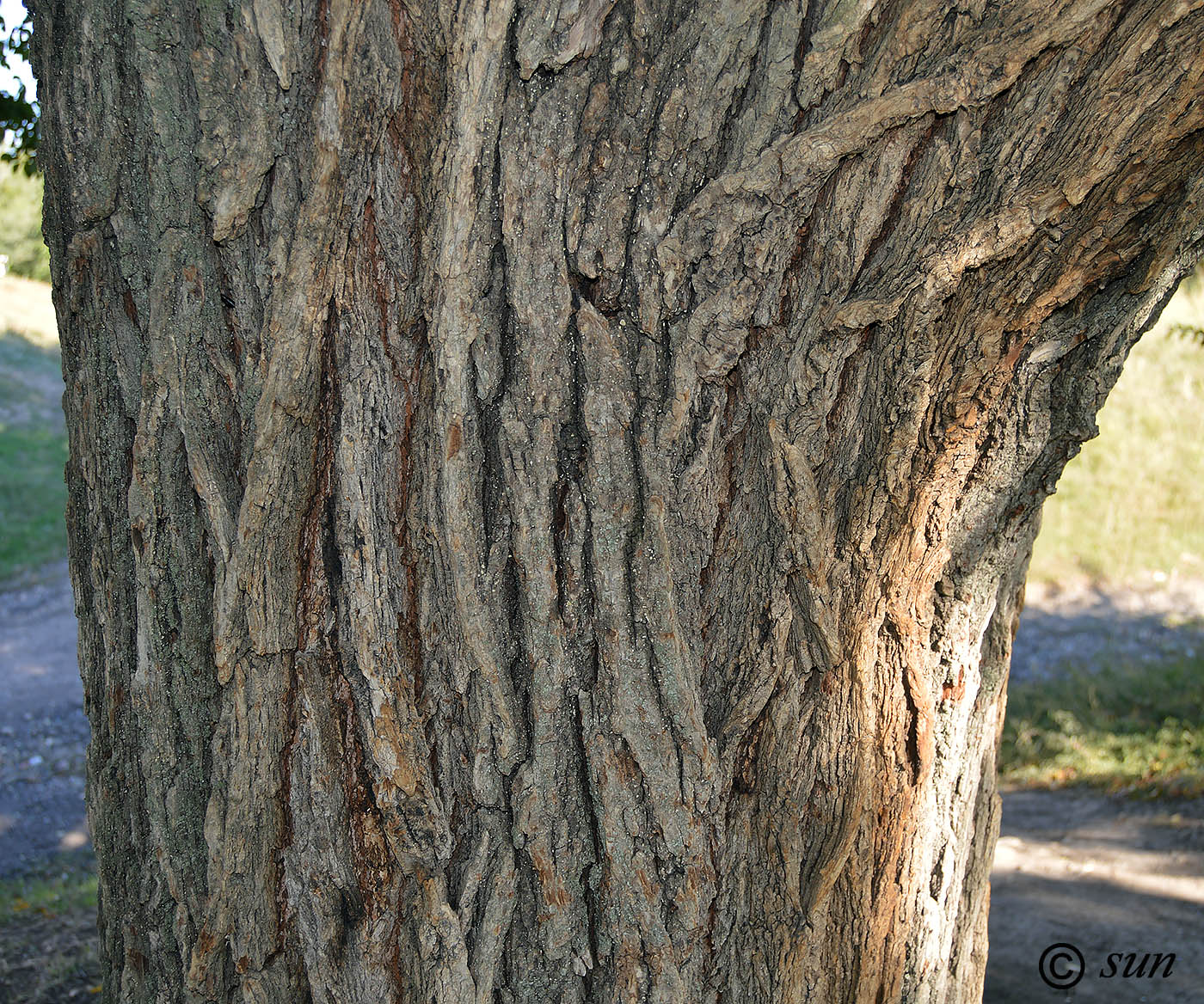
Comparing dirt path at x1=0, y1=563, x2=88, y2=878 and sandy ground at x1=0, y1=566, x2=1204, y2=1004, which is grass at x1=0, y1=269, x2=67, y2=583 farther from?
sandy ground at x1=0, y1=566, x2=1204, y2=1004

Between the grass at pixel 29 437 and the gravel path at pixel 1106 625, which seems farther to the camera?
the grass at pixel 29 437

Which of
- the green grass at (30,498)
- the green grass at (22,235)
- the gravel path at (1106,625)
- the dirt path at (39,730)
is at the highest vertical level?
the green grass at (22,235)

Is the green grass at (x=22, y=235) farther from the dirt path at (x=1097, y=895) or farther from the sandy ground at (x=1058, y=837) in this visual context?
the dirt path at (x=1097, y=895)

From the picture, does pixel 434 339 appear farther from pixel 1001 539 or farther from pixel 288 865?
pixel 1001 539

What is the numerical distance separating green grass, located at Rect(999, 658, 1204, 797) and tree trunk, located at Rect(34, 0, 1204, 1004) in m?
4.10

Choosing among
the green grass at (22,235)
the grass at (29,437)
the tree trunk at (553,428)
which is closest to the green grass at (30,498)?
the grass at (29,437)

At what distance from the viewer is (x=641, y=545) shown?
4.74 feet

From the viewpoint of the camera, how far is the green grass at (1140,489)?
8.45 meters

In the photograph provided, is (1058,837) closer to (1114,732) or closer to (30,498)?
(1114,732)

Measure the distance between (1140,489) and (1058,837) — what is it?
577 centimetres

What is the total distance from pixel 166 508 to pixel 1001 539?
4.58ft

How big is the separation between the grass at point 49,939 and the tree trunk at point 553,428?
2.18 m

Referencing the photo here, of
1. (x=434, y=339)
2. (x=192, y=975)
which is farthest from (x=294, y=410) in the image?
(x=192, y=975)

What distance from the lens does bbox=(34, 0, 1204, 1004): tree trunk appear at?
1.35m
